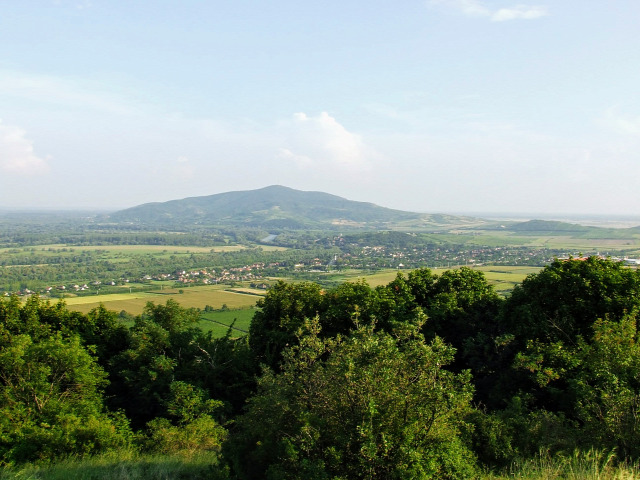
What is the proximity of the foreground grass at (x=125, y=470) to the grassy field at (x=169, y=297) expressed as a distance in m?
42.7

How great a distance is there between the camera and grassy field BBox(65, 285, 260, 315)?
180 ft

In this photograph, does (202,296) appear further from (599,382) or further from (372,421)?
(372,421)

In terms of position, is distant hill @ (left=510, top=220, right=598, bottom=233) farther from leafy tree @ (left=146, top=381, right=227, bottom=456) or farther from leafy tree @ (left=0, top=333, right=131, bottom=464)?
leafy tree @ (left=0, top=333, right=131, bottom=464)

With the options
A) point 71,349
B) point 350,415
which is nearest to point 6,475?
point 71,349

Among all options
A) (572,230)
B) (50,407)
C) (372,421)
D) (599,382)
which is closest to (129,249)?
(50,407)

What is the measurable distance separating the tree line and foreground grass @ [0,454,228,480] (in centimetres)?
93

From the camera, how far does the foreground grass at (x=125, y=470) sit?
9.40m

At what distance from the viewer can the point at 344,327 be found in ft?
65.3

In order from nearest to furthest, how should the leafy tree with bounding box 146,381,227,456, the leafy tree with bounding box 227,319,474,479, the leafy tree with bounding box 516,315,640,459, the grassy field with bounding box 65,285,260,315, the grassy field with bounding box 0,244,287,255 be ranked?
the leafy tree with bounding box 227,319,474,479, the leafy tree with bounding box 516,315,640,459, the leafy tree with bounding box 146,381,227,456, the grassy field with bounding box 65,285,260,315, the grassy field with bounding box 0,244,287,255

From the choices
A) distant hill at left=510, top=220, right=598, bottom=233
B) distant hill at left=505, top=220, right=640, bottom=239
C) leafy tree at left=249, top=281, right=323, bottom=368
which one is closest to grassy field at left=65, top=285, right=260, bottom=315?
leafy tree at left=249, top=281, right=323, bottom=368

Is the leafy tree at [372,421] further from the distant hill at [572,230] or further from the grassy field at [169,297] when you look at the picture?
the distant hill at [572,230]

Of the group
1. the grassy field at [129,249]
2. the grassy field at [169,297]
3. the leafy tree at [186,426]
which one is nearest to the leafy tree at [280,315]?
the leafy tree at [186,426]

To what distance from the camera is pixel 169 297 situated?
208 feet

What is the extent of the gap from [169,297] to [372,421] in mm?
60818
